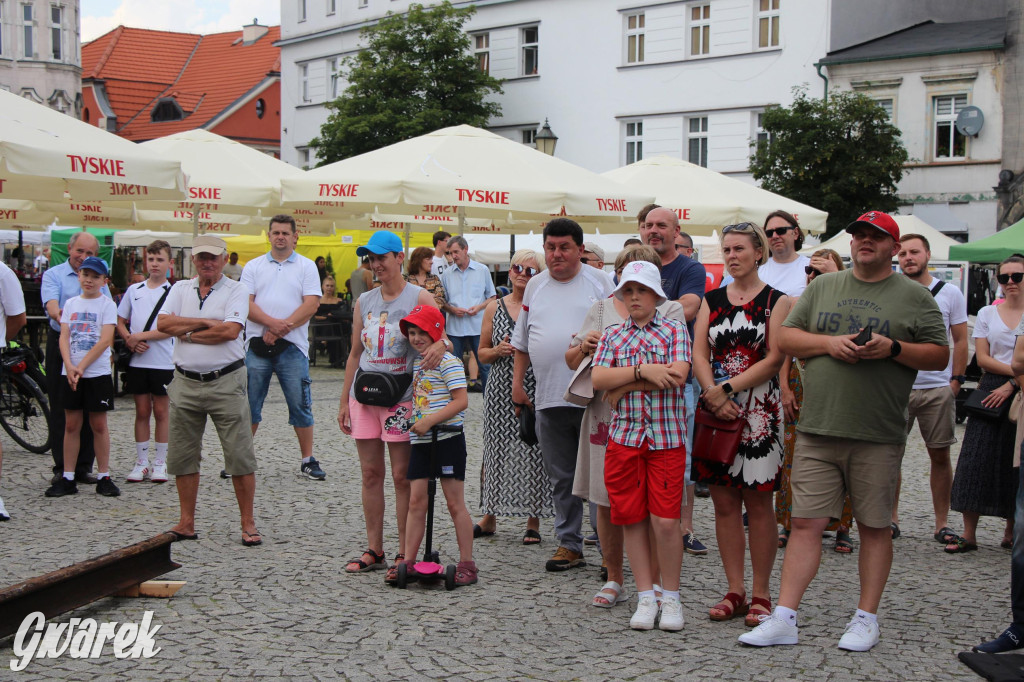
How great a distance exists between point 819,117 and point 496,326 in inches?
952

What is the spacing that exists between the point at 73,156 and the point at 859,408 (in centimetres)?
602

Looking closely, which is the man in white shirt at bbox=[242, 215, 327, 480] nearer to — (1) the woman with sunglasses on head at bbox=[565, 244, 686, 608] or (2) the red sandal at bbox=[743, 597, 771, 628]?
(1) the woman with sunglasses on head at bbox=[565, 244, 686, 608]

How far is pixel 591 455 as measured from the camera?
601 centimetres

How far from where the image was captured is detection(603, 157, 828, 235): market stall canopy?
1441cm

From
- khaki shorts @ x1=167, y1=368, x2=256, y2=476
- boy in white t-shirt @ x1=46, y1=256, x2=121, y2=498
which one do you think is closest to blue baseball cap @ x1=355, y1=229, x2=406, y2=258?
khaki shorts @ x1=167, y1=368, x2=256, y2=476

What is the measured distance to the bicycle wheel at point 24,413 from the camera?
1035 centimetres

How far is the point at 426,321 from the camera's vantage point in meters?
6.09

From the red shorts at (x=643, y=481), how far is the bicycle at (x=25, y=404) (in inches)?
253

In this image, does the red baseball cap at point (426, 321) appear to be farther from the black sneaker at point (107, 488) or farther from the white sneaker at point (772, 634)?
the black sneaker at point (107, 488)

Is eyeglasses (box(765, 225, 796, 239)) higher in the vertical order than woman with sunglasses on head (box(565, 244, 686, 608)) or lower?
higher

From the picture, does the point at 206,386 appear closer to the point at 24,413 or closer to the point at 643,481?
the point at 643,481

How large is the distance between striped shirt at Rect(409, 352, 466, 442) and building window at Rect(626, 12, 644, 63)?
106 feet

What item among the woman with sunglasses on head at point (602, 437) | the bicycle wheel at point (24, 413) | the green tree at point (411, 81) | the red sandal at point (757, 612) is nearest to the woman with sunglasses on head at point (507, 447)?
the woman with sunglasses on head at point (602, 437)

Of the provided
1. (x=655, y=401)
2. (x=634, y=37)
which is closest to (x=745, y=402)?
(x=655, y=401)
